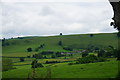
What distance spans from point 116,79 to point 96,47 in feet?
416

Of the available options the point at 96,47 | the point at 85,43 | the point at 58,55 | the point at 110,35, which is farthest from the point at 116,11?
the point at 110,35

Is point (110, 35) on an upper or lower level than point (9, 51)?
upper

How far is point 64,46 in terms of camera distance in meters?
168

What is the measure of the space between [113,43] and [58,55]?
4783 cm

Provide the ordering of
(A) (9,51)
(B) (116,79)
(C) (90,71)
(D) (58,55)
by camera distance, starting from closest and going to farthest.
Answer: (B) (116,79)
(C) (90,71)
(D) (58,55)
(A) (9,51)

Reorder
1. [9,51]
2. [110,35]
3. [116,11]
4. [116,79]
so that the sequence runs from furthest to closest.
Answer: [110,35], [9,51], [116,79], [116,11]

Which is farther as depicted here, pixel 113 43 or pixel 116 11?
pixel 113 43

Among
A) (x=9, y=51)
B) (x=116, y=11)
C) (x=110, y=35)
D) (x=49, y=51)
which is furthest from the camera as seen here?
(x=110, y=35)

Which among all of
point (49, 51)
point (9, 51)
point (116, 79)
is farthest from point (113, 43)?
point (116, 79)

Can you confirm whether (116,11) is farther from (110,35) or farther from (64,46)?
(110,35)

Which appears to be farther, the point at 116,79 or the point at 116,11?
the point at 116,79

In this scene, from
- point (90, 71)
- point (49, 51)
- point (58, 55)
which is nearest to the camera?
point (90, 71)

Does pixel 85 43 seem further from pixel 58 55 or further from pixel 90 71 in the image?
pixel 90 71

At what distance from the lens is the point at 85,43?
567 ft
